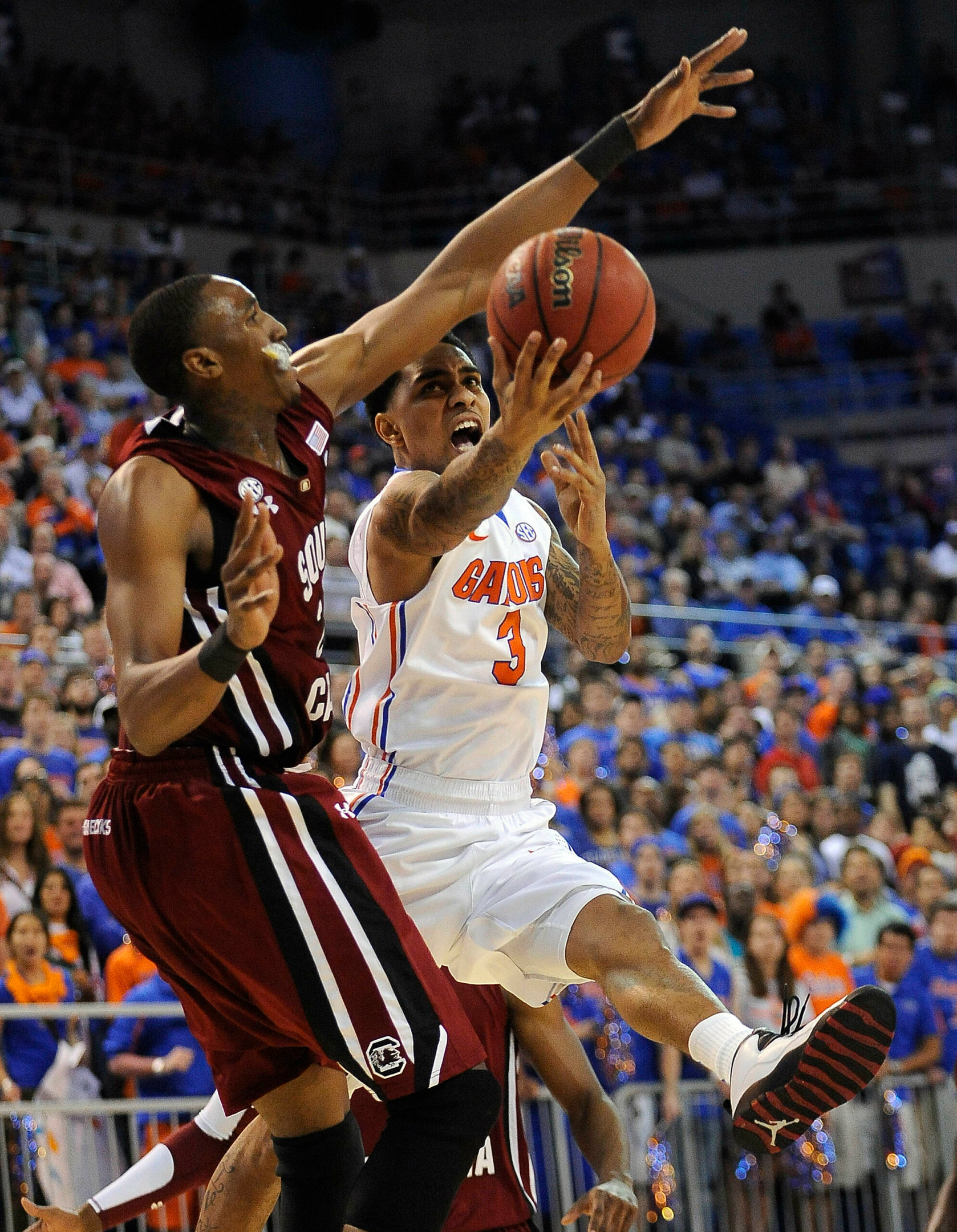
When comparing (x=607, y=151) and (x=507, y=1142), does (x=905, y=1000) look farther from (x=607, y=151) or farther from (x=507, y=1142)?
(x=607, y=151)

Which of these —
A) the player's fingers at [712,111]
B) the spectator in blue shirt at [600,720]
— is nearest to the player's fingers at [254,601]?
the player's fingers at [712,111]

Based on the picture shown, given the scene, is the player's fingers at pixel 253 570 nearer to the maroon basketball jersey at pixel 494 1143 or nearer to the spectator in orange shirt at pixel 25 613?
the maroon basketball jersey at pixel 494 1143

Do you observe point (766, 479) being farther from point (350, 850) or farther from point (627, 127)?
point (350, 850)

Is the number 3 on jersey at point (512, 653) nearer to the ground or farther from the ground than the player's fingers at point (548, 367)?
nearer to the ground

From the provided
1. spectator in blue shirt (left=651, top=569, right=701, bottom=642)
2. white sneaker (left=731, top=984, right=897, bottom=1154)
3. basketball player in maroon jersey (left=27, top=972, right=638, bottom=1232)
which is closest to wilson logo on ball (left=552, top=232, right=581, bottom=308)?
white sneaker (left=731, top=984, right=897, bottom=1154)

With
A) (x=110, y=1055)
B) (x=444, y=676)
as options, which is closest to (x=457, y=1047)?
(x=444, y=676)

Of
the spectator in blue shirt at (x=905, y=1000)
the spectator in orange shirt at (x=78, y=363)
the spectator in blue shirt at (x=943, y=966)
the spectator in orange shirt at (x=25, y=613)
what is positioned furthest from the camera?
the spectator in orange shirt at (x=78, y=363)

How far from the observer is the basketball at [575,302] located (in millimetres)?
3758

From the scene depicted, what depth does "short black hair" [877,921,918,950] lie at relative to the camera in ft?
27.9

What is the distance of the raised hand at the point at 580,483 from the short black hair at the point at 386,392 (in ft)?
1.89

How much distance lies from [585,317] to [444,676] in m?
1.18

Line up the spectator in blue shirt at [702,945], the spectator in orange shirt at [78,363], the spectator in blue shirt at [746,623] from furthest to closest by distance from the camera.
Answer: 1. the spectator in blue shirt at [746,623]
2. the spectator in orange shirt at [78,363]
3. the spectator in blue shirt at [702,945]

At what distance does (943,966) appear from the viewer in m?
8.55

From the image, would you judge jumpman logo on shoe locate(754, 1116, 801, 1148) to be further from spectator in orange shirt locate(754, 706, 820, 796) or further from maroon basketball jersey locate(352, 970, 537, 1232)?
spectator in orange shirt locate(754, 706, 820, 796)
